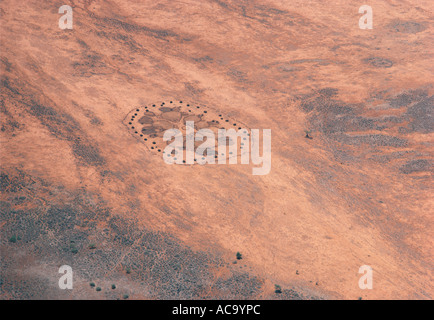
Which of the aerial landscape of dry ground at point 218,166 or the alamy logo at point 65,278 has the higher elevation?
the aerial landscape of dry ground at point 218,166

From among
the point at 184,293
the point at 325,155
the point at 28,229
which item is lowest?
the point at 184,293

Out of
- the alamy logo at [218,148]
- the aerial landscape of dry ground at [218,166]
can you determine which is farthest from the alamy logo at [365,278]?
the alamy logo at [218,148]

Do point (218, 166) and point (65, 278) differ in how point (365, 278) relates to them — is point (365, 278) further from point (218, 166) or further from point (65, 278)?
point (65, 278)

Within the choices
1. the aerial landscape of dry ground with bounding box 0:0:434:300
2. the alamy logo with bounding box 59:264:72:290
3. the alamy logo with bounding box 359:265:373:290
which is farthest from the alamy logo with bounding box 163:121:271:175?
the alamy logo with bounding box 59:264:72:290

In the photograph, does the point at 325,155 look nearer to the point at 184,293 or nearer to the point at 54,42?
the point at 184,293

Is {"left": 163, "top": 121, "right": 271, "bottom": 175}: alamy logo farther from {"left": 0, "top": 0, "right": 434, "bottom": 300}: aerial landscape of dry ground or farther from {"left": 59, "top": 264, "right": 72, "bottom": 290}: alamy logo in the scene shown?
{"left": 59, "top": 264, "right": 72, "bottom": 290}: alamy logo

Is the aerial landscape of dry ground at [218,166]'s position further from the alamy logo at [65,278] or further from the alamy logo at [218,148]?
the alamy logo at [218,148]

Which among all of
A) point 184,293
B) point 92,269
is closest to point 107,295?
point 92,269

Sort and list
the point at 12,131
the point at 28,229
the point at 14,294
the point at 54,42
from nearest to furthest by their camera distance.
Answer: the point at 14,294 → the point at 28,229 → the point at 12,131 → the point at 54,42
